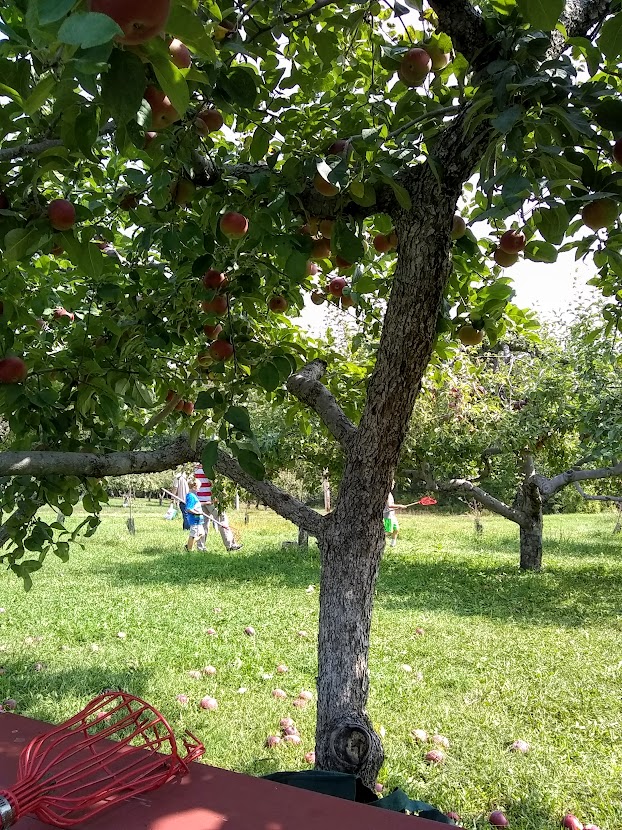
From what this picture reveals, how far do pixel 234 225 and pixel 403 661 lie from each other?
4071 mm

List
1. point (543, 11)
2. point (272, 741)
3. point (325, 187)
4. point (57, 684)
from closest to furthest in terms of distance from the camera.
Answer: point (543, 11) < point (325, 187) < point (272, 741) < point (57, 684)

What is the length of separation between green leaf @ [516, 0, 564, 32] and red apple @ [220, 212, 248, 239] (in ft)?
3.23

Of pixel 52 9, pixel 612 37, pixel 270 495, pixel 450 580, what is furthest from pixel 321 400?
pixel 450 580

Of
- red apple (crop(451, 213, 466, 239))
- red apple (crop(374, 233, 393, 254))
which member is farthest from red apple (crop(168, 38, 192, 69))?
red apple (crop(374, 233, 393, 254))

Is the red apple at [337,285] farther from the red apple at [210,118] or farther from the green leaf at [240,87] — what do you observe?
the green leaf at [240,87]

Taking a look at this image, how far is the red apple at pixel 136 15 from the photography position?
2.48 ft

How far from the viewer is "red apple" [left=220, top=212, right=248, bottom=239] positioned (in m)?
1.86

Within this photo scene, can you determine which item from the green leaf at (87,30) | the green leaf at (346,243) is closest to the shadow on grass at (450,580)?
the green leaf at (346,243)

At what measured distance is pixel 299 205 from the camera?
193cm

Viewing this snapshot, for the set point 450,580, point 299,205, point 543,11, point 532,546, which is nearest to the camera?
point 543,11

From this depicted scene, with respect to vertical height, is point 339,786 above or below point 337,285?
below

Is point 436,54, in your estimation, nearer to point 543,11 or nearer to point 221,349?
point 543,11

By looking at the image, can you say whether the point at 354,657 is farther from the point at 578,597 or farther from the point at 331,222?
the point at 578,597

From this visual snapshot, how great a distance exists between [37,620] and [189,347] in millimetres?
3932
